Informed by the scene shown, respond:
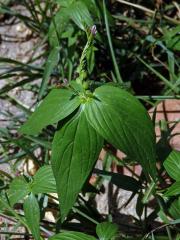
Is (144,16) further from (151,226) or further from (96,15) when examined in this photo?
(151,226)

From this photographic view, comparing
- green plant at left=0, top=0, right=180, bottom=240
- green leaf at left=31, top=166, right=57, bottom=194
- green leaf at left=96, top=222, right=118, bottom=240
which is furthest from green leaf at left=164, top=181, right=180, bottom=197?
green leaf at left=31, top=166, right=57, bottom=194

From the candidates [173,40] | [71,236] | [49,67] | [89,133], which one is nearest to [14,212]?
[71,236]

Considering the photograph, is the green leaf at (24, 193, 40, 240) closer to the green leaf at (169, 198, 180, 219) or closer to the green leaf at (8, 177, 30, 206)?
the green leaf at (8, 177, 30, 206)

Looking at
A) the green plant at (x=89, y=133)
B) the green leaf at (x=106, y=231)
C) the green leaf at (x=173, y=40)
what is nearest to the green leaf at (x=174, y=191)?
the green plant at (x=89, y=133)

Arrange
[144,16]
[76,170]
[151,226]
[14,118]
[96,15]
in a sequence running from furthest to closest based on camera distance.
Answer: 1. [144,16]
2. [14,118]
3. [96,15]
4. [151,226]
5. [76,170]

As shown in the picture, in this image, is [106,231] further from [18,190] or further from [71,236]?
[18,190]

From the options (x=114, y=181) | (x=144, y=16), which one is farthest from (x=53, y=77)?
(x=114, y=181)
